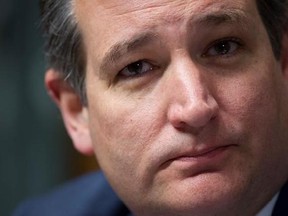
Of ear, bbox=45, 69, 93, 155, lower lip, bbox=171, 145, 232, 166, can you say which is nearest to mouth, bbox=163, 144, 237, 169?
lower lip, bbox=171, 145, 232, 166

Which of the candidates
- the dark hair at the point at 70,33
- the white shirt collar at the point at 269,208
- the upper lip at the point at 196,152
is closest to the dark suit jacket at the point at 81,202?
the dark hair at the point at 70,33

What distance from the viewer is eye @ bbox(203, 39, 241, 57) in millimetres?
1689

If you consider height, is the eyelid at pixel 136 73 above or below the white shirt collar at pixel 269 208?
above

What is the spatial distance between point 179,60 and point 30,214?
0.95m

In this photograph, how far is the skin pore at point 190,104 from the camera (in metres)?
1.62

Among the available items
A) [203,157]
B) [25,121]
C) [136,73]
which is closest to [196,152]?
[203,157]

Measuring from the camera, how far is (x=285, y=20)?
5.96ft

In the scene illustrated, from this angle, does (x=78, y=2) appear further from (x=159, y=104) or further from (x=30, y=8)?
(x=30, y=8)

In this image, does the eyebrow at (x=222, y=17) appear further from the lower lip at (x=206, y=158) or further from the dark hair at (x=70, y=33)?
the lower lip at (x=206, y=158)

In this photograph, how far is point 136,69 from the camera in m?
1.74

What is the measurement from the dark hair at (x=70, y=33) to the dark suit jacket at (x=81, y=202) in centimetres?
43

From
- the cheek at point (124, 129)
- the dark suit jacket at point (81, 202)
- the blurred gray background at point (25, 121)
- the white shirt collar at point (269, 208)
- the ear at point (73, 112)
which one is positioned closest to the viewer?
the cheek at point (124, 129)

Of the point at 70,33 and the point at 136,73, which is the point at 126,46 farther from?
the point at 70,33

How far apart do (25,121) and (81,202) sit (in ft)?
3.65
